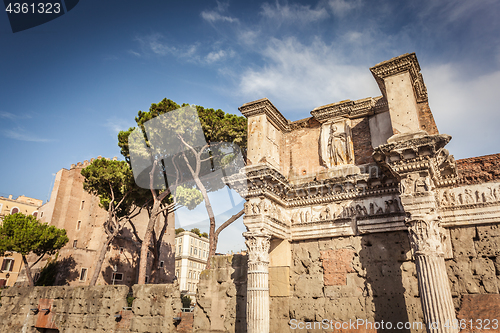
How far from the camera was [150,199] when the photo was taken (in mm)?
18797

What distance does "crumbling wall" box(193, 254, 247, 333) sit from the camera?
7.59 metres

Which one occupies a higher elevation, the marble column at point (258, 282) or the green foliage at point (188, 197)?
the green foliage at point (188, 197)

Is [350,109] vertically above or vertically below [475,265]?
above

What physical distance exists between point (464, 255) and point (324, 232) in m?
2.70

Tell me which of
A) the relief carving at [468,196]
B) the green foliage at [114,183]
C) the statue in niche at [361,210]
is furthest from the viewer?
the green foliage at [114,183]

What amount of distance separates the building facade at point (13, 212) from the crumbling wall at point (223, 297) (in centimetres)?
2155

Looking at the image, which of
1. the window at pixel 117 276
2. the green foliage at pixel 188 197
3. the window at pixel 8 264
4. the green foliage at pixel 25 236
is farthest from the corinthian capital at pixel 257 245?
the window at pixel 8 264

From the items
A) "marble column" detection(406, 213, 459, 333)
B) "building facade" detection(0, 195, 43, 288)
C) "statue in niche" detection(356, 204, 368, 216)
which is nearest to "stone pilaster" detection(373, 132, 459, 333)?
"marble column" detection(406, 213, 459, 333)

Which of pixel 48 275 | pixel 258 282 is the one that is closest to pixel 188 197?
pixel 258 282

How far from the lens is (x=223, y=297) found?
7.88m

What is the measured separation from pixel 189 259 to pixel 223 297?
3816 centimetres

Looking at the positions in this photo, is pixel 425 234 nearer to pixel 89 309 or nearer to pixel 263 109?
pixel 263 109

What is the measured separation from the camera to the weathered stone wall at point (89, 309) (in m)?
9.37

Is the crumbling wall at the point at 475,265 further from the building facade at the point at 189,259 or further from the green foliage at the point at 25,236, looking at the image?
the building facade at the point at 189,259
